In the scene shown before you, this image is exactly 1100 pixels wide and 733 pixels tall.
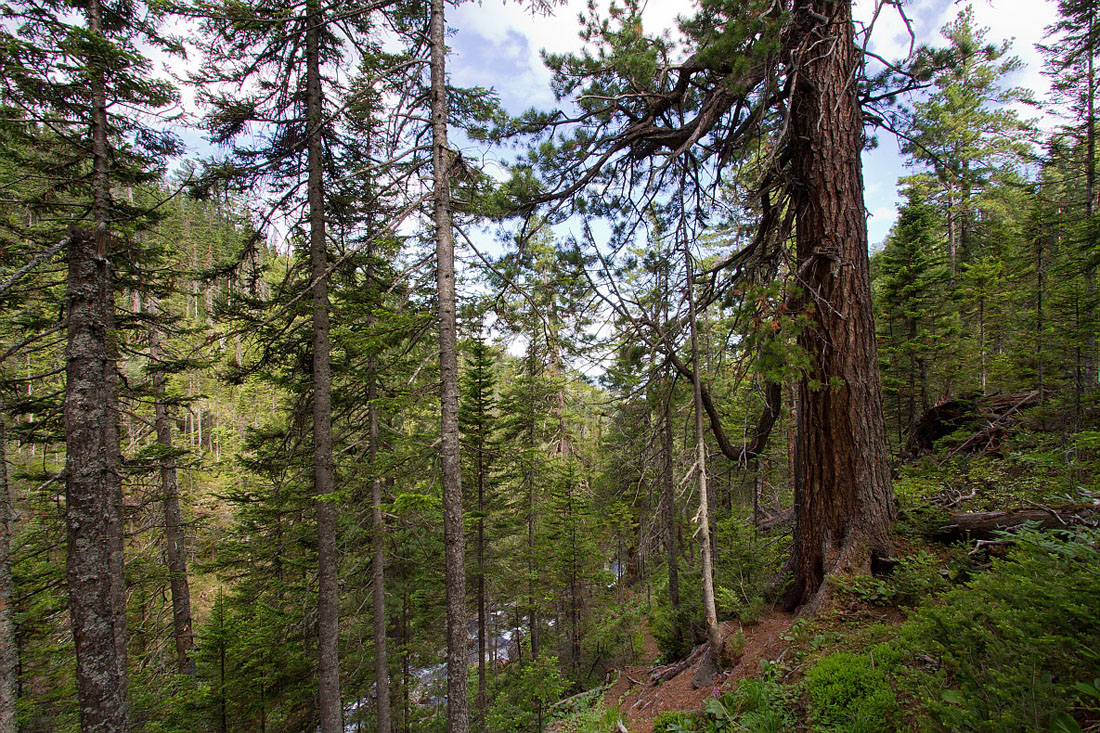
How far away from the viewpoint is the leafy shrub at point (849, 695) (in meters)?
2.99

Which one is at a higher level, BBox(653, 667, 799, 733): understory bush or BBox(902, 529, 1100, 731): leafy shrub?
BBox(902, 529, 1100, 731): leafy shrub

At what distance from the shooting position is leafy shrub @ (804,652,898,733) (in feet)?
9.80

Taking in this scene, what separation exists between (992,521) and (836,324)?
2.70m

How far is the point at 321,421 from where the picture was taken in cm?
767

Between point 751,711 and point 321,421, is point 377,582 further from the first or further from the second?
point 751,711

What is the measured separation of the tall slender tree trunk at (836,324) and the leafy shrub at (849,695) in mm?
999

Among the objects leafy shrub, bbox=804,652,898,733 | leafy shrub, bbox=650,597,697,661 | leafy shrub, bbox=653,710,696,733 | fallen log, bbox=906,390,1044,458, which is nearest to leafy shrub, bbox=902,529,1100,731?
leafy shrub, bbox=804,652,898,733

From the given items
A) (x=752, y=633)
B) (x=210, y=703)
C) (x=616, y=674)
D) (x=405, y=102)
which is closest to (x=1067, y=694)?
(x=752, y=633)

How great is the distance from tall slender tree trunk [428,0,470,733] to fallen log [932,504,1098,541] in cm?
588

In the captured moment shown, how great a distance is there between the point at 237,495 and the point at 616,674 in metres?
10.7

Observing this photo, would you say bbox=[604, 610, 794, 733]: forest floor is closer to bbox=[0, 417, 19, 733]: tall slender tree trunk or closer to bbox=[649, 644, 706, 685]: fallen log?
bbox=[649, 644, 706, 685]: fallen log

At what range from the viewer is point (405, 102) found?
5.86 metres

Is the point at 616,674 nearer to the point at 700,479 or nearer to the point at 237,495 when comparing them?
the point at 700,479

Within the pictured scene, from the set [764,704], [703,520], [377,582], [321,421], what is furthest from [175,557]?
[764,704]
